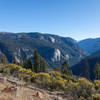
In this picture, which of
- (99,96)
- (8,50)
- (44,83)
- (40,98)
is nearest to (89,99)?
(99,96)

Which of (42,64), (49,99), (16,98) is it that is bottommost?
(42,64)

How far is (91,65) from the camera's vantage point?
396 ft

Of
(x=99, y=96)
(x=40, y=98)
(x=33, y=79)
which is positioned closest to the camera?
(x=40, y=98)

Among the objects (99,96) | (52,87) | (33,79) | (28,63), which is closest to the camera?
(99,96)

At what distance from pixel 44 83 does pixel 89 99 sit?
13.7ft

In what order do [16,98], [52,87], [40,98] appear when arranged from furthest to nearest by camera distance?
1. [52,87]
2. [40,98]
3. [16,98]

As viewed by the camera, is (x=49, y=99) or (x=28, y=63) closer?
(x=49, y=99)

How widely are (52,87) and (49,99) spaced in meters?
3.53

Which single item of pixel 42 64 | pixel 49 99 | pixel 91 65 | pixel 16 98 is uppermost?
pixel 16 98

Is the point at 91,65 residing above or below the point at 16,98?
below

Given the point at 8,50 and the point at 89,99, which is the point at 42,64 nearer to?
the point at 89,99

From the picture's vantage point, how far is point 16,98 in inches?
203

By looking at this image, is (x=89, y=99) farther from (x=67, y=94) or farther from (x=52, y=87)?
(x=52, y=87)

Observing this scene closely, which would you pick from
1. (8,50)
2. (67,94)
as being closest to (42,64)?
(67,94)
